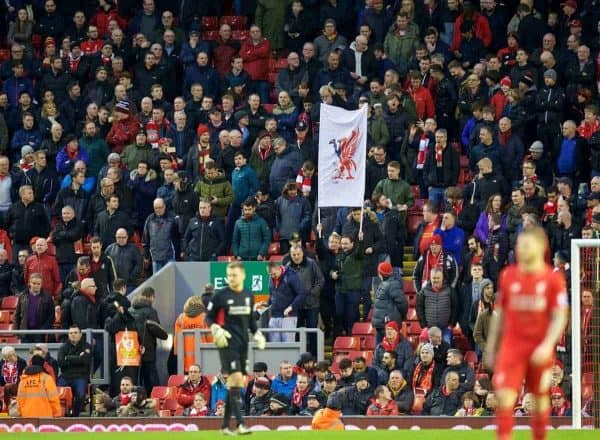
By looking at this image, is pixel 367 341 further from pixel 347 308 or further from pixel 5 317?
pixel 5 317

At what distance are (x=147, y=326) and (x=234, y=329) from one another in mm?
7029

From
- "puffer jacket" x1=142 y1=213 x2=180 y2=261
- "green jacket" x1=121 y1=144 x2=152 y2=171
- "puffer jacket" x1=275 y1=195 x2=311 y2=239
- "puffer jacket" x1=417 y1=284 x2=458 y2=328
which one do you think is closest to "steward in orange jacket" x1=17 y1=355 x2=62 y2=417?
"puffer jacket" x1=142 y1=213 x2=180 y2=261

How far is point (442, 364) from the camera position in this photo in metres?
20.2

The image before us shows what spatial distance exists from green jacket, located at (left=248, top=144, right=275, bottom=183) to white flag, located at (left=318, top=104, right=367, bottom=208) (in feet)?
4.65

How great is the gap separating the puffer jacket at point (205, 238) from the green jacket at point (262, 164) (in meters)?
1.28

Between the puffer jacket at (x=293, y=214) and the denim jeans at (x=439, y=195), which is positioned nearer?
the puffer jacket at (x=293, y=214)

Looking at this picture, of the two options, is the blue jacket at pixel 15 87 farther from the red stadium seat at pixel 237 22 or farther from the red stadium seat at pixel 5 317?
the red stadium seat at pixel 5 317

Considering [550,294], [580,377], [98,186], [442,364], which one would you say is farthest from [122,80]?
[550,294]

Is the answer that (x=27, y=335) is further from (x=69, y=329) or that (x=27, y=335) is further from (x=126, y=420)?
(x=126, y=420)

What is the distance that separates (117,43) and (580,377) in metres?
12.8

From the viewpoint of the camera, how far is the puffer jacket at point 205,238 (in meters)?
23.5

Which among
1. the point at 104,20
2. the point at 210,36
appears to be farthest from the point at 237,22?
the point at 104,20

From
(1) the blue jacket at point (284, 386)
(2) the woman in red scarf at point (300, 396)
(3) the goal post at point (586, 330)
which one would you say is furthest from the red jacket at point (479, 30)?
(2) the woman in red scarf at point (300, 396)

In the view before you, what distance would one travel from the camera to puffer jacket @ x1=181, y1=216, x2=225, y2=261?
77.0ft
